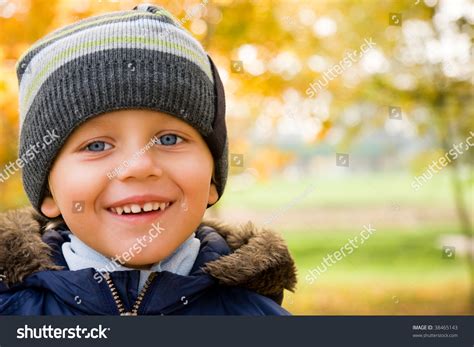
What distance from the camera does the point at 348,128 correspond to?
4.56m

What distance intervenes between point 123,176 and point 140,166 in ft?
0.18

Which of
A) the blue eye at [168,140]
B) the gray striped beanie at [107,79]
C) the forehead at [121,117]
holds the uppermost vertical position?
the gray striped beanie at [107,79]

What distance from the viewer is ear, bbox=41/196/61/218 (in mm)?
1910

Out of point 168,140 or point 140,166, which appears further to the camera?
point 168,140

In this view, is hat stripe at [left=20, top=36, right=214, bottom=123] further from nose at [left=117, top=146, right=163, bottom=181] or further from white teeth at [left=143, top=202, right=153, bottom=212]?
white teeth at [left=143, top=202, right=153, bottom=212]

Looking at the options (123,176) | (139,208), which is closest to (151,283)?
(139,208)

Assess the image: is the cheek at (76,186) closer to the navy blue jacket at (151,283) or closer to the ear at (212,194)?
the navy blue jacket at (151,283)

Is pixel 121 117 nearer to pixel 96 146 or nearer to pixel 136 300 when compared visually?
pixel 96 146

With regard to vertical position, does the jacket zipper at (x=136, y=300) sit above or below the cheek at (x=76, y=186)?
below

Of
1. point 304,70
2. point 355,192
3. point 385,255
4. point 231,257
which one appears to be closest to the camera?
point 231,257

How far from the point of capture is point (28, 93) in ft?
6.03

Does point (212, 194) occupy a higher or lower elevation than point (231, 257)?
higher

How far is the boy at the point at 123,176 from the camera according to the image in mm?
1706

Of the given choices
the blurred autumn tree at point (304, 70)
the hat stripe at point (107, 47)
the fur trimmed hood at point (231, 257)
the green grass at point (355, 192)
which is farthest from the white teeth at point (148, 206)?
the green grass at point (355, 192)
